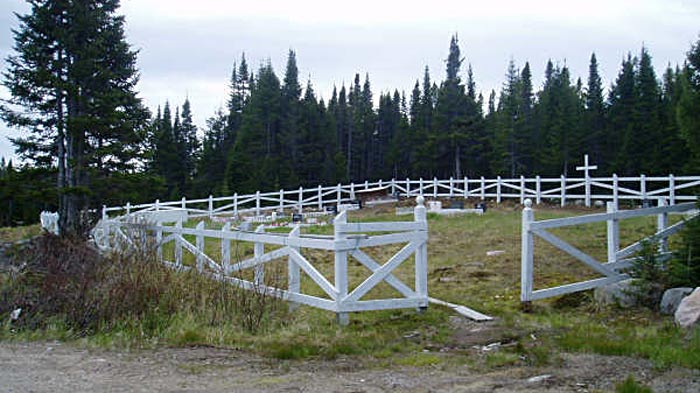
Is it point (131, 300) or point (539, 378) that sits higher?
point (131, 300)

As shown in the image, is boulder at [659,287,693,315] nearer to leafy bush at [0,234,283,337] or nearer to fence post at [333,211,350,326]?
fence post at [333,211,350,326]

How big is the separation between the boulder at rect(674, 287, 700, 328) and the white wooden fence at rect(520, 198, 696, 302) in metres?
1.89

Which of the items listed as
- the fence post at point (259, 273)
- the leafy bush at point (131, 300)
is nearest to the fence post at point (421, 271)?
the leafy bush at point (131, 300)

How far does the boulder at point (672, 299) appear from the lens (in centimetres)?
874

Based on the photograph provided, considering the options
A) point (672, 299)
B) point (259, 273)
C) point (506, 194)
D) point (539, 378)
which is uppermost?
point (506, 194)

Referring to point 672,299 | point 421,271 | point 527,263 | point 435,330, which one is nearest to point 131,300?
point 421,271

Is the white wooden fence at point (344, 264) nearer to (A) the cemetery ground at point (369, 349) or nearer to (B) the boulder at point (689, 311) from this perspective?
(A) the cemetery ground at point (369, 349)

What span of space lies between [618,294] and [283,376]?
570cm

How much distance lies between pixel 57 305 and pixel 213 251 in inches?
320

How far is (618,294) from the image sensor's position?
954cm

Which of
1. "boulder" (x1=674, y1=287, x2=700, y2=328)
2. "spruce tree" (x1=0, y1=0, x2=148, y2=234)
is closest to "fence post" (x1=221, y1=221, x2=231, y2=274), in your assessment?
"boulder" (x1=674, y1=287, x2=700, y2=328)

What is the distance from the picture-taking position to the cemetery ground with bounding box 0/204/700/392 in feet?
19.4

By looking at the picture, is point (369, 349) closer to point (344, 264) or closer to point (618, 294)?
point (344, 264)

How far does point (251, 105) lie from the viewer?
6556cm
